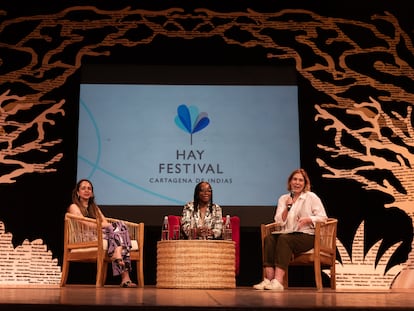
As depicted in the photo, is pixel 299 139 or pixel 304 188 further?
pixel 299 139

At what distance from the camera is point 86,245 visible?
4613 mm

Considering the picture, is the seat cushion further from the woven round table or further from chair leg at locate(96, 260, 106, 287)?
the woven round table

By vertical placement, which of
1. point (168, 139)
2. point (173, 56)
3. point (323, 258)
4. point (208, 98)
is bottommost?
point (323, 258)

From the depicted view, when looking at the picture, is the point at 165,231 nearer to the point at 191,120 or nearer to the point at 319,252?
the point at 319,252

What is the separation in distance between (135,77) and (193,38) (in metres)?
0.66

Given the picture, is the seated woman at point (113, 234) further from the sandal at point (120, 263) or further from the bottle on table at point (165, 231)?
the bottle on table at point (165, 231)

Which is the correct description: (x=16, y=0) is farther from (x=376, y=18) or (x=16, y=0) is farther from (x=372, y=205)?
(x=372, y=205)

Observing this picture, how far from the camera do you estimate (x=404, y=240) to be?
5711 millimetres

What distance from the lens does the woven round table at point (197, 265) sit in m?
4.18

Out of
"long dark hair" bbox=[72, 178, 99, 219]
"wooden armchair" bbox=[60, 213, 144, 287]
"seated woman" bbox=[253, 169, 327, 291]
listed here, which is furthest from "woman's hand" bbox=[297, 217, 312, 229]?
"long dark hair" bbox=[72, 178, 99, 219]

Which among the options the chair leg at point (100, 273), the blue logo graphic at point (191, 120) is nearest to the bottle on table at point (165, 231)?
the chair leg at point (100, 273)

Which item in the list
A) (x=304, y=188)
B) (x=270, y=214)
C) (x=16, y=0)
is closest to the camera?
(x=304, y=188)

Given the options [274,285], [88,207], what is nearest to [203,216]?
[274,285]

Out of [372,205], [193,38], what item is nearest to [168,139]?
[193,38]
